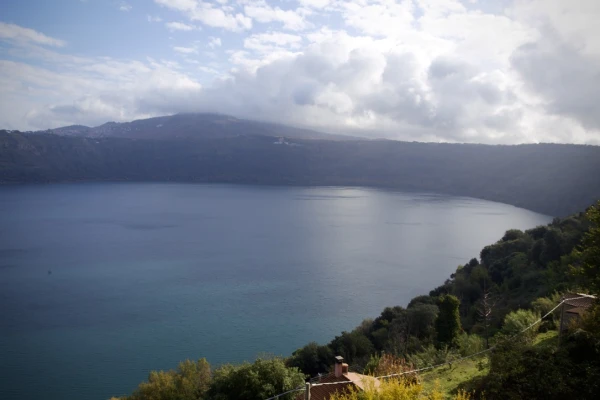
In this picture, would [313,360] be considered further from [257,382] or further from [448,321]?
[257,382]

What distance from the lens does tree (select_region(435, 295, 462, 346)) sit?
16.8m

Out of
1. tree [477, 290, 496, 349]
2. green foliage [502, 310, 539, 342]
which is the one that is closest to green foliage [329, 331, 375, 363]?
tree [477, 290, 496, 349]

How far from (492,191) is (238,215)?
86.7 meters

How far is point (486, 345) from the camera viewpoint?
14039 mm

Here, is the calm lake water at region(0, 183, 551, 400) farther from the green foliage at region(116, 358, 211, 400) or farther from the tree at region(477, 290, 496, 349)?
the tree at region(477, 290, 496, 349)

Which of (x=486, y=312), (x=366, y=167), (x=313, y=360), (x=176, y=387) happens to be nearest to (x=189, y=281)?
(x=313, y=360)

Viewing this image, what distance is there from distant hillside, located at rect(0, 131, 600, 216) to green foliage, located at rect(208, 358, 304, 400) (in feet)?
372

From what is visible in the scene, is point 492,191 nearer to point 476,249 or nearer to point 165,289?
point 476,249

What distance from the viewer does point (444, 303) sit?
16922 mm

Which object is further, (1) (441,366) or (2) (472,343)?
(2) (472,343)

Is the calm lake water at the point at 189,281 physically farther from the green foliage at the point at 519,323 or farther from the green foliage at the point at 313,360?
the green foliage at the point at 519,323

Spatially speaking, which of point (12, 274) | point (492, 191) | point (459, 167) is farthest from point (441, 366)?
point (459, 167)

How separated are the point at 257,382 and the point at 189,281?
30342mm

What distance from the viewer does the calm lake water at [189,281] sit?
24.8m
